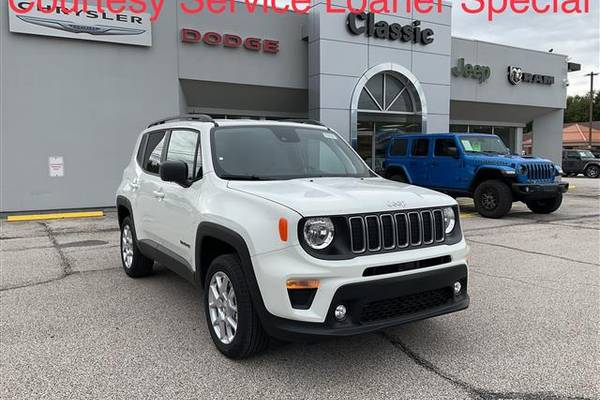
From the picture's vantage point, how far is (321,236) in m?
3.26

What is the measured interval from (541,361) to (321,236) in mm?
1949

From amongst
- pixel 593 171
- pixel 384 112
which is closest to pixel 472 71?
pixel 384 112

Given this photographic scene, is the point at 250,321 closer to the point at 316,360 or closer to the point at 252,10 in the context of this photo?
the point at 316,360

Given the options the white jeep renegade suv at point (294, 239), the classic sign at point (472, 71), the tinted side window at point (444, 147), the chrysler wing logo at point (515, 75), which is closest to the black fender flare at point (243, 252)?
the white jeep renegade suv at point (294, 239)

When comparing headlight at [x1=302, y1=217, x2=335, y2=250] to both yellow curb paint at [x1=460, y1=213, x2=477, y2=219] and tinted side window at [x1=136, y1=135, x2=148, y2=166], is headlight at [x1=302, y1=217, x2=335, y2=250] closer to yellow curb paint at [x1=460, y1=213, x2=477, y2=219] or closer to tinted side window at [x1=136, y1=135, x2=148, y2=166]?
tinted side window at [x1=136, y1=135, x2=148, y2=166]

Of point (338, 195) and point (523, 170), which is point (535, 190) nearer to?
point (523, 170)

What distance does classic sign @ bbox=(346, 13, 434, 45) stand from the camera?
14.9 metres

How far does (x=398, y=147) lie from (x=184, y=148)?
10040mm

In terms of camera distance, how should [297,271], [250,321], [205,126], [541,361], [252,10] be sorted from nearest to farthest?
[297,271] → [250,321] → [541,361] → [205,126] → [252,10]

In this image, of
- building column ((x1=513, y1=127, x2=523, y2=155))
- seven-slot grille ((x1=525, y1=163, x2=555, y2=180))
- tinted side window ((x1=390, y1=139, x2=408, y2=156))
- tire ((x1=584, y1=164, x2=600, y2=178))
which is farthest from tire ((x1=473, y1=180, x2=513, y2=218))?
tire ((x1=584, y1=164, x2=600, y2=178))

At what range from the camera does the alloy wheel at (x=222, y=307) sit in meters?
3.67

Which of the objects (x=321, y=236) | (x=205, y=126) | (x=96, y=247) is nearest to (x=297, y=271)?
(x=321, y=236)

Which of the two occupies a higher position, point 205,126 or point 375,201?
point 205,126

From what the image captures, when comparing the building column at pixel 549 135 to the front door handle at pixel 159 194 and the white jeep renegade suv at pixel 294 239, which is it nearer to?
the white jeep renegade suv at pixel 294 239
